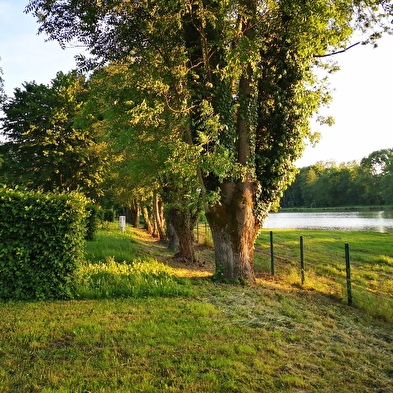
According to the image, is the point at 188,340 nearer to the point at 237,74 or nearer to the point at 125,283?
the point at 125,283

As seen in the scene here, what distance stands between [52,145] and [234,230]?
1586 cm

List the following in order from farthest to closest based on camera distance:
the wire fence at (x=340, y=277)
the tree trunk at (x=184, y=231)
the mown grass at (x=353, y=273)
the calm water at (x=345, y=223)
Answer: the calm water at (x=345, y=223) < the tree trunk at (x=184, y=231) < the wire fence at (x=340, y=277) < the mown grass at (x=353, y=273)

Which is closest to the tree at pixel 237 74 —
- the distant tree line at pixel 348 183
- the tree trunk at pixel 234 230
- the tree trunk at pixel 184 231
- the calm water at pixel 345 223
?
the tree trunk at pixel 234 230

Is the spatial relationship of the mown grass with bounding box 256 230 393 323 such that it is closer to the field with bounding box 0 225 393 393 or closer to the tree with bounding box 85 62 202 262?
the field with bounding box 0 225 393 393

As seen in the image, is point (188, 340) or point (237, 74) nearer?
point (188, 340)

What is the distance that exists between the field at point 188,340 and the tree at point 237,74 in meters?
2.23

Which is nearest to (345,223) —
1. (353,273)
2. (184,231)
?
(353,273)

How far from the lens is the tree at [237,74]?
8.08 metres

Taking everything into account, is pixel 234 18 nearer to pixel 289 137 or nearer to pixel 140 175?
pixel 289 137

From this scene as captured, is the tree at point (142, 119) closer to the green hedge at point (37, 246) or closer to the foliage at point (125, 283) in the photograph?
the foliage at point (125, 283)

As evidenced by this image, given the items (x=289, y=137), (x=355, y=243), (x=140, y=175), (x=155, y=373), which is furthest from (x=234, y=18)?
(x=355, y=243)

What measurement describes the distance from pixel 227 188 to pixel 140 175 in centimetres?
503

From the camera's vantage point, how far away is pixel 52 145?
20.8 m

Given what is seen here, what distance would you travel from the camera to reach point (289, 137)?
893 cm
